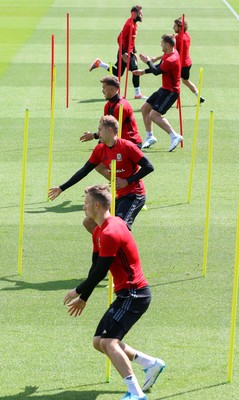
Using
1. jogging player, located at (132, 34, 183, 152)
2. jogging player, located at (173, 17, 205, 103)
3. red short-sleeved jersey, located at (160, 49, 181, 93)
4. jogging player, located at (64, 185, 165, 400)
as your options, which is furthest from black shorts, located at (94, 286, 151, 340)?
jogging player, located at (173, 17, 205, 103)

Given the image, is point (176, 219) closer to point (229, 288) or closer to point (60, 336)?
point (229, 288)

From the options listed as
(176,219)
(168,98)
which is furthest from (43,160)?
(176,219)

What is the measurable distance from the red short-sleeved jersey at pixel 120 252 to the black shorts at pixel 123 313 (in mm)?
80

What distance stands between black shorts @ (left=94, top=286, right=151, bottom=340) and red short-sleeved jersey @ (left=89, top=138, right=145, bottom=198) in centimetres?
316

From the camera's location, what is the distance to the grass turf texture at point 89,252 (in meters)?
10.2

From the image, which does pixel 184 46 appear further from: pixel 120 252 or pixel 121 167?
pixel 120 252

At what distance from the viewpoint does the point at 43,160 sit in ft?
65.7

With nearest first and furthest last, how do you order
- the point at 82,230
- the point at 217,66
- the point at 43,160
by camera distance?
the point at 82,230, the point at 43,160, the point at 217,66

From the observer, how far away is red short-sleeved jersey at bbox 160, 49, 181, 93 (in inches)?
810

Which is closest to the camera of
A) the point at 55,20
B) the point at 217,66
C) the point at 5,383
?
the point at 5,383

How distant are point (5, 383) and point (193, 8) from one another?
38366 millimetres

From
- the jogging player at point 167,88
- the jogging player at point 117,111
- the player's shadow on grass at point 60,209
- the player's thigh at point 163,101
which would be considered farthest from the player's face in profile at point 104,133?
the player's thigh at point 163,101

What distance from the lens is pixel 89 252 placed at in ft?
47.2

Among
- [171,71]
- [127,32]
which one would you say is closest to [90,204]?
[171,71]
